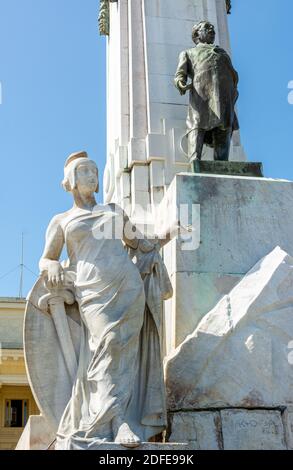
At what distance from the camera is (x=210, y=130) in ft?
31.7

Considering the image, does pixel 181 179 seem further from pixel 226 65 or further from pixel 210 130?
pixel 226 65

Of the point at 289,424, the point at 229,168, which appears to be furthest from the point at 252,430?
the point at 229,168

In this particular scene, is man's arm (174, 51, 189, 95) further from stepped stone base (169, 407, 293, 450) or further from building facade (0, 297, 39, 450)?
building facade (0, 297, 39, 450)

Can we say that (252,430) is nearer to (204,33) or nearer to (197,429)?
(197,429)

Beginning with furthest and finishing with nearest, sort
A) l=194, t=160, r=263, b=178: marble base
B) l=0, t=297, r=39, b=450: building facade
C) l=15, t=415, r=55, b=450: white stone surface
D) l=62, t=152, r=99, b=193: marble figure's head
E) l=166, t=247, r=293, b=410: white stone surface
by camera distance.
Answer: l=0, t=297, r=39, b=450: building facade
l=194, t=160, r=263, b=178: marble base
l=62, t=152, r=99, b=193: marble figure's head
l=166, t=247, r=293, b=410: white stone surface
l=15, t=415, r=55, b=450: white stone surface

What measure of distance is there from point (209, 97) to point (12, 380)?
16.5 meters

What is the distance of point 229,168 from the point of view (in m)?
9.17

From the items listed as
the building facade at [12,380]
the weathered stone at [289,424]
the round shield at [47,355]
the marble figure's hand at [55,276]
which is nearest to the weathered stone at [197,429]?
the weathered stone at [289,424]

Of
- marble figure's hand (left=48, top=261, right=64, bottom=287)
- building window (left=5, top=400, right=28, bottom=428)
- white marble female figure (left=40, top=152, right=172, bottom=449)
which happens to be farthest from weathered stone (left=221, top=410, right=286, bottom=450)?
building window (left=5, top=400, right=28, bottom=428)

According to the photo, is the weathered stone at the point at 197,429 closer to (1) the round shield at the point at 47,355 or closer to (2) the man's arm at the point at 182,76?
(1) the round shield at the point at 47,355

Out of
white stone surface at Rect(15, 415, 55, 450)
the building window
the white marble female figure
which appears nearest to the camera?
the white marble female figure

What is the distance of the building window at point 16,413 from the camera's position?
2503 cm

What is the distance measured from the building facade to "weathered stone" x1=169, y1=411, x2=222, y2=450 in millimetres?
17091

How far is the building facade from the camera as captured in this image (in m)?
23.8
